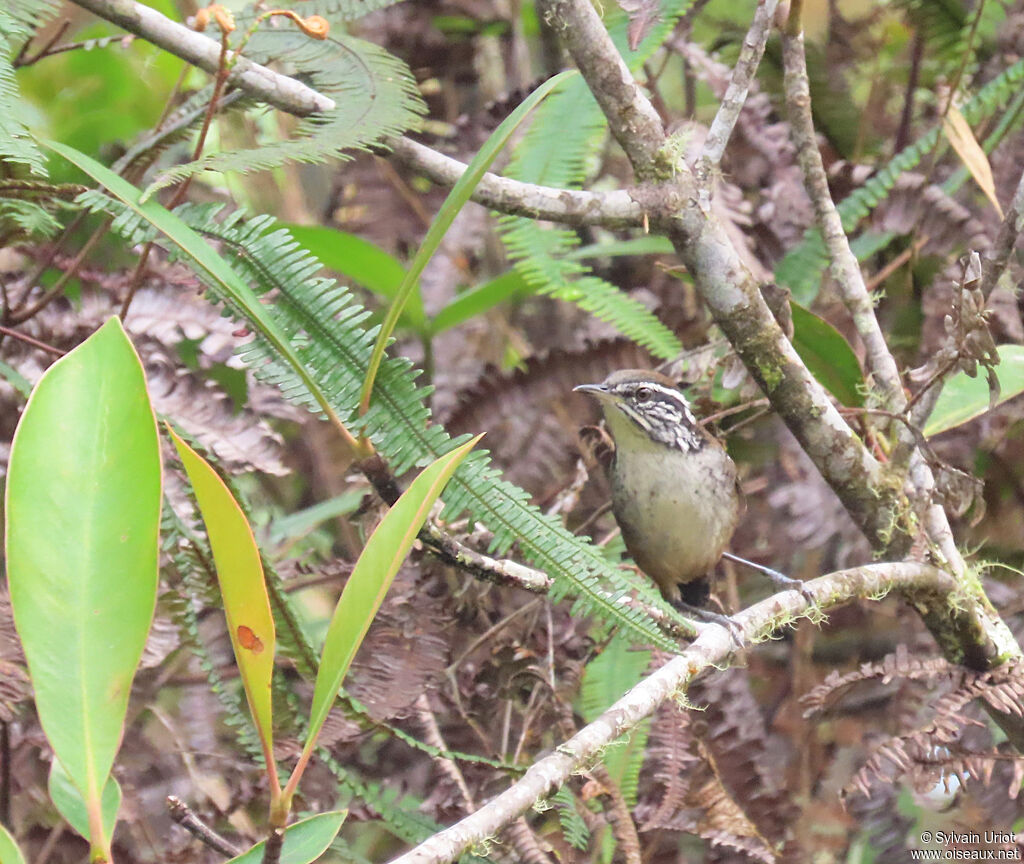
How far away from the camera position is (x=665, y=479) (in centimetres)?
357

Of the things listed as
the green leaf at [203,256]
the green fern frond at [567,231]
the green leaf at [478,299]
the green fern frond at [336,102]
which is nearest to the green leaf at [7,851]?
the green leaf at [203,256]

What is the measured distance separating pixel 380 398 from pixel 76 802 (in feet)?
3.32

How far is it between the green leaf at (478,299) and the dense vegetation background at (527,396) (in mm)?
18

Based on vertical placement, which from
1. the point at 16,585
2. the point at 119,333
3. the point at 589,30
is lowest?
the point at 16,585

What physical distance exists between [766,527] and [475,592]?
1.36m

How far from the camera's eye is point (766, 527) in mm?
4133

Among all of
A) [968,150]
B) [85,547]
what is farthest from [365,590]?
[968,150]

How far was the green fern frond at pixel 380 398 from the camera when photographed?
85.7 inches

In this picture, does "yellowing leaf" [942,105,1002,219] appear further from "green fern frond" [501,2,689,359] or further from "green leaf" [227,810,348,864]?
"green leaf" [227,810,348,864]

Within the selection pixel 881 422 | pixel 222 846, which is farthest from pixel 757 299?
pixel 222 846

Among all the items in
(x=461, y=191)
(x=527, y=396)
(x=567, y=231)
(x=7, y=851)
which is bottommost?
(x=527, y=396)

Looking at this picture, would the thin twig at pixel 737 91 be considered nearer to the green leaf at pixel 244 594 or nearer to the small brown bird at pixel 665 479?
the small brown bird at pixel 665 479

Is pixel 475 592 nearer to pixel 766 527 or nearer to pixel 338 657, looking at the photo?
pixel 766 527

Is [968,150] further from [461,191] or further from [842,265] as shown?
[461,191]
